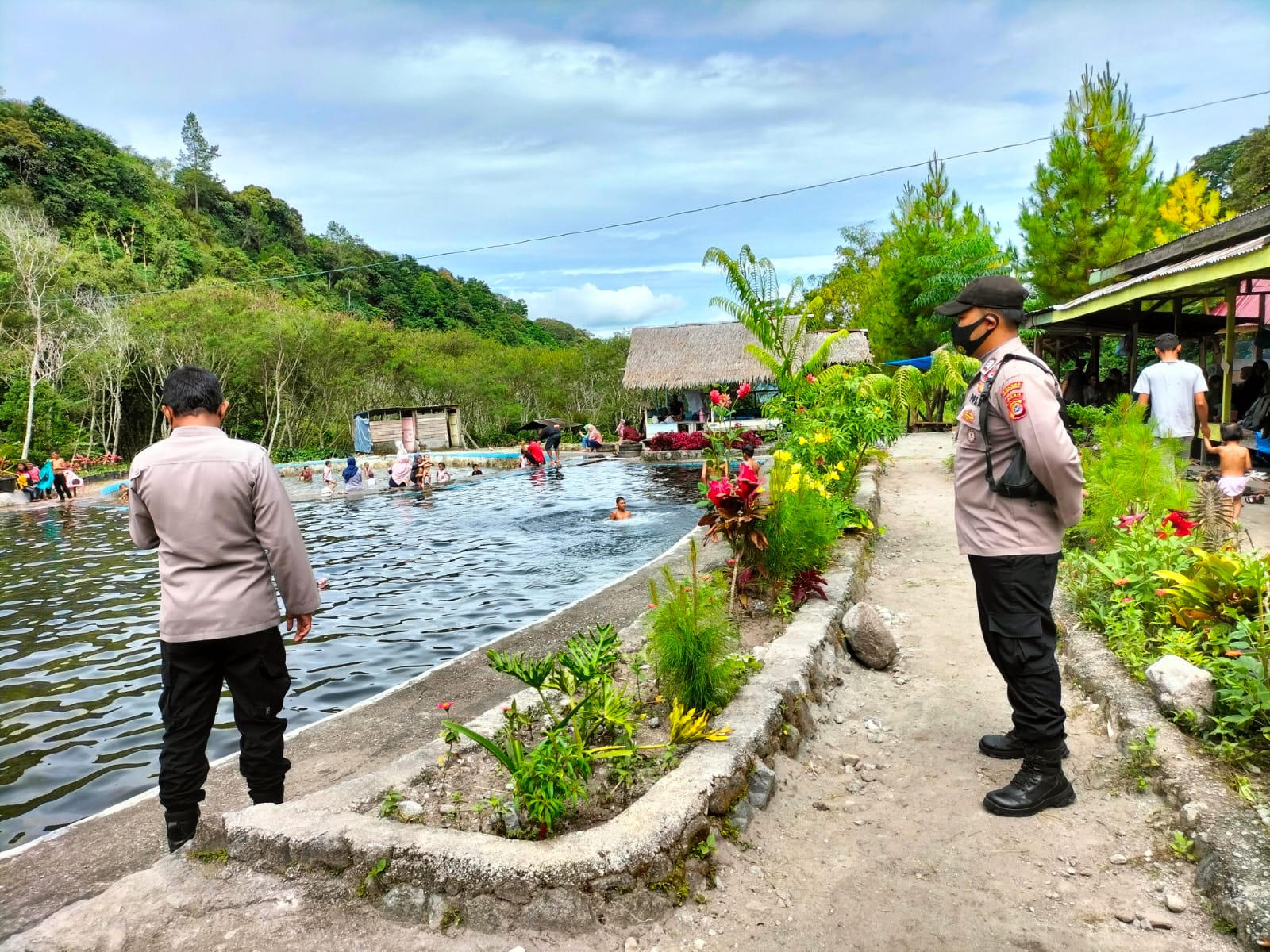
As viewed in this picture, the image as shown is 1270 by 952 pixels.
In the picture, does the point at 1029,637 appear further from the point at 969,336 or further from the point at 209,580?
the point at 209,580

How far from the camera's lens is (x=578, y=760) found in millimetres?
2814

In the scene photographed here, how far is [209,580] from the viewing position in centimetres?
309

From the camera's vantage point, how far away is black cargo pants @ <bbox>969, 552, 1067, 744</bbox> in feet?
9.82

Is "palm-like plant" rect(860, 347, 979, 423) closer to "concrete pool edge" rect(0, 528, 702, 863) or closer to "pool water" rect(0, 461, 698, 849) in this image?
"concrete pool edge" rect(0, 528, 702, 863)

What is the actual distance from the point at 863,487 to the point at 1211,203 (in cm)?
2103

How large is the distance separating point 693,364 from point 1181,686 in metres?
28.5

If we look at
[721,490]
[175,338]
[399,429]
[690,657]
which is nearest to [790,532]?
[721,490]

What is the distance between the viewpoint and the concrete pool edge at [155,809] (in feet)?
10.4

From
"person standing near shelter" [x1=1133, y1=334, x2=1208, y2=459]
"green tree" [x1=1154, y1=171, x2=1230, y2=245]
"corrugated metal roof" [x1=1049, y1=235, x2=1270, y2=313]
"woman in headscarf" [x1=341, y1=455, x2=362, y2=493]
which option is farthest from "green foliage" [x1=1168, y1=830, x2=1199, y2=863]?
"green tree" [x1=1154, y1=171, x2=1230, y2=245]

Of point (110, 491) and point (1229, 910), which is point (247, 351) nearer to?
point (110, 491)

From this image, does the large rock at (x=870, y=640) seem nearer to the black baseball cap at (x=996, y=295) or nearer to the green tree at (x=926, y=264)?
the black baseball cap at (x=996, y=295)

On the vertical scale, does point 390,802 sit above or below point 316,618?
above

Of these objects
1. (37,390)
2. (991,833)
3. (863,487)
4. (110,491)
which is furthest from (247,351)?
(991,833)

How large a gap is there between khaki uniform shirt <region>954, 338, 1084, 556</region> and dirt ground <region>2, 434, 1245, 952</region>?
3.30 ft
